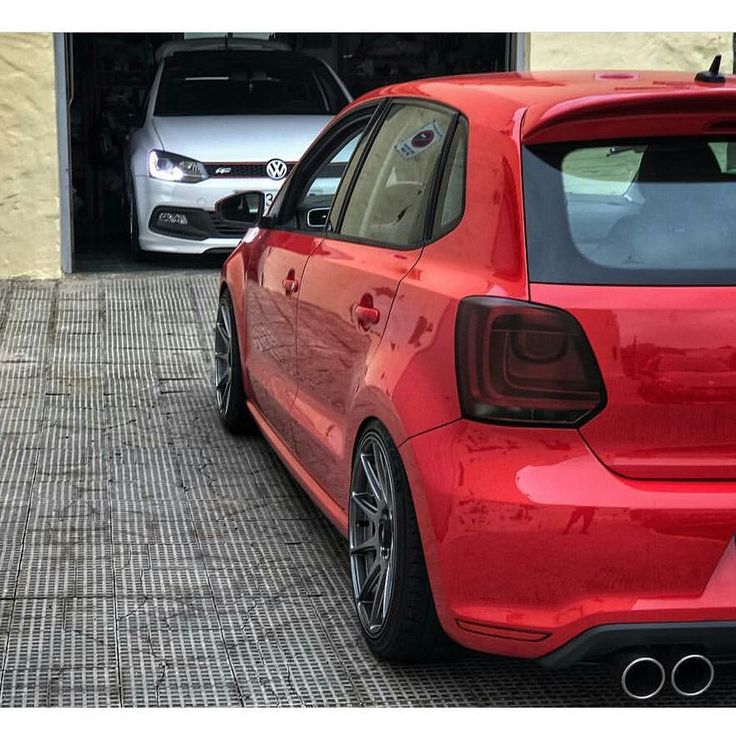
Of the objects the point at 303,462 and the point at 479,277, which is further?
the point at 303,462

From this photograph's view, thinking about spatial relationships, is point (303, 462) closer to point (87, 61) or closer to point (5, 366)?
point (5, 366)

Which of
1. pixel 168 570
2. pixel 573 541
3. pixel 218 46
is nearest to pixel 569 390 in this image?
pixel 573 541

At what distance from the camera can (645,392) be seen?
3383 mm

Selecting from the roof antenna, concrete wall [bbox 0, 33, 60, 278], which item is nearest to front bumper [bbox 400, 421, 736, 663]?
the roof antenna

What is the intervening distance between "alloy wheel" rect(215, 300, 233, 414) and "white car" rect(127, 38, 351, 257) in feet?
12.4

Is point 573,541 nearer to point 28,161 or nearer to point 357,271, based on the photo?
point 357,271

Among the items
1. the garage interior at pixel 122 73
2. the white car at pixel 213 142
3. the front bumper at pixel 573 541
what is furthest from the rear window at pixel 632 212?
the garage interior at pixel 122 73

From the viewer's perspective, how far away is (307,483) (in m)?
5.19

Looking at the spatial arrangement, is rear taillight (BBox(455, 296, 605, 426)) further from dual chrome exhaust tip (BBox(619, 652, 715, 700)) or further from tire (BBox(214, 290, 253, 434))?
tire (BBox(214, 290, 253, 434))

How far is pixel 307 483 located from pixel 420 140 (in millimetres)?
1392

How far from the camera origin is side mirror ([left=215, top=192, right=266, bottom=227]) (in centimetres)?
1075

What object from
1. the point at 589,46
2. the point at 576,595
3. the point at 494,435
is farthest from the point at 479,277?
the point at 589,46

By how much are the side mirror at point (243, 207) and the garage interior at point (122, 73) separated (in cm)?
282

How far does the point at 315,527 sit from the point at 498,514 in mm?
2175
